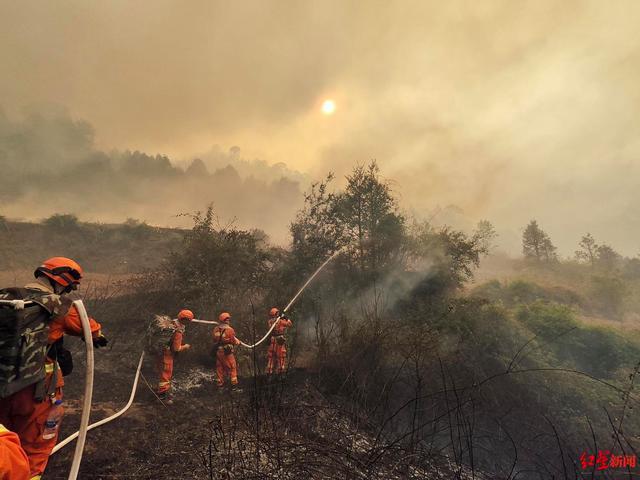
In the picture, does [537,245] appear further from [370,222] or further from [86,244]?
[86,244]

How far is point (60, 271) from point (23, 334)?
885mm

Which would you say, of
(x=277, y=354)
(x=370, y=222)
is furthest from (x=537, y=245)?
(x=277, y=354)

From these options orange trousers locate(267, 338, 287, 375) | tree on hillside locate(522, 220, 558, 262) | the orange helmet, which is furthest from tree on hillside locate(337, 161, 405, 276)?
tree on hillside locate(522, 220, 558, 262)

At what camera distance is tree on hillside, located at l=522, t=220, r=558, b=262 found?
56562 millimetres

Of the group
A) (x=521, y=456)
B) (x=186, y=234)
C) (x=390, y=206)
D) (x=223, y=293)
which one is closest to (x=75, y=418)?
(x=223, y=293)

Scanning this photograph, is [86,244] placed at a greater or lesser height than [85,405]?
greater

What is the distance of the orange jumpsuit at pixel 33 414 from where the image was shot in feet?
11.0

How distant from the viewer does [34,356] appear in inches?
132

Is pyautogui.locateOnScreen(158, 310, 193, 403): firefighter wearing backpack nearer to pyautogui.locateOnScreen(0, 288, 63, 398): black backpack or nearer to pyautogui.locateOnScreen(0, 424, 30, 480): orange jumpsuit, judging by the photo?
pyautogui.locateOnScreen(0, 288, 63, 398): black backpack

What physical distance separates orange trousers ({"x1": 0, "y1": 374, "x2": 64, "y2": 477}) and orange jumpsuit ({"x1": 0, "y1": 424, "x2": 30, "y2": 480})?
2.68m

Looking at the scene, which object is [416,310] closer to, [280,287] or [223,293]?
[280,287]

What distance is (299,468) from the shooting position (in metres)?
4.36

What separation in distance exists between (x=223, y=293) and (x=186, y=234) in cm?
372

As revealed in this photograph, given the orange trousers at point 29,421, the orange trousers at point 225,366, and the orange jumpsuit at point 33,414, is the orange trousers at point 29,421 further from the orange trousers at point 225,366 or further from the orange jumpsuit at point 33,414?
the orange trousers at point 225,366
